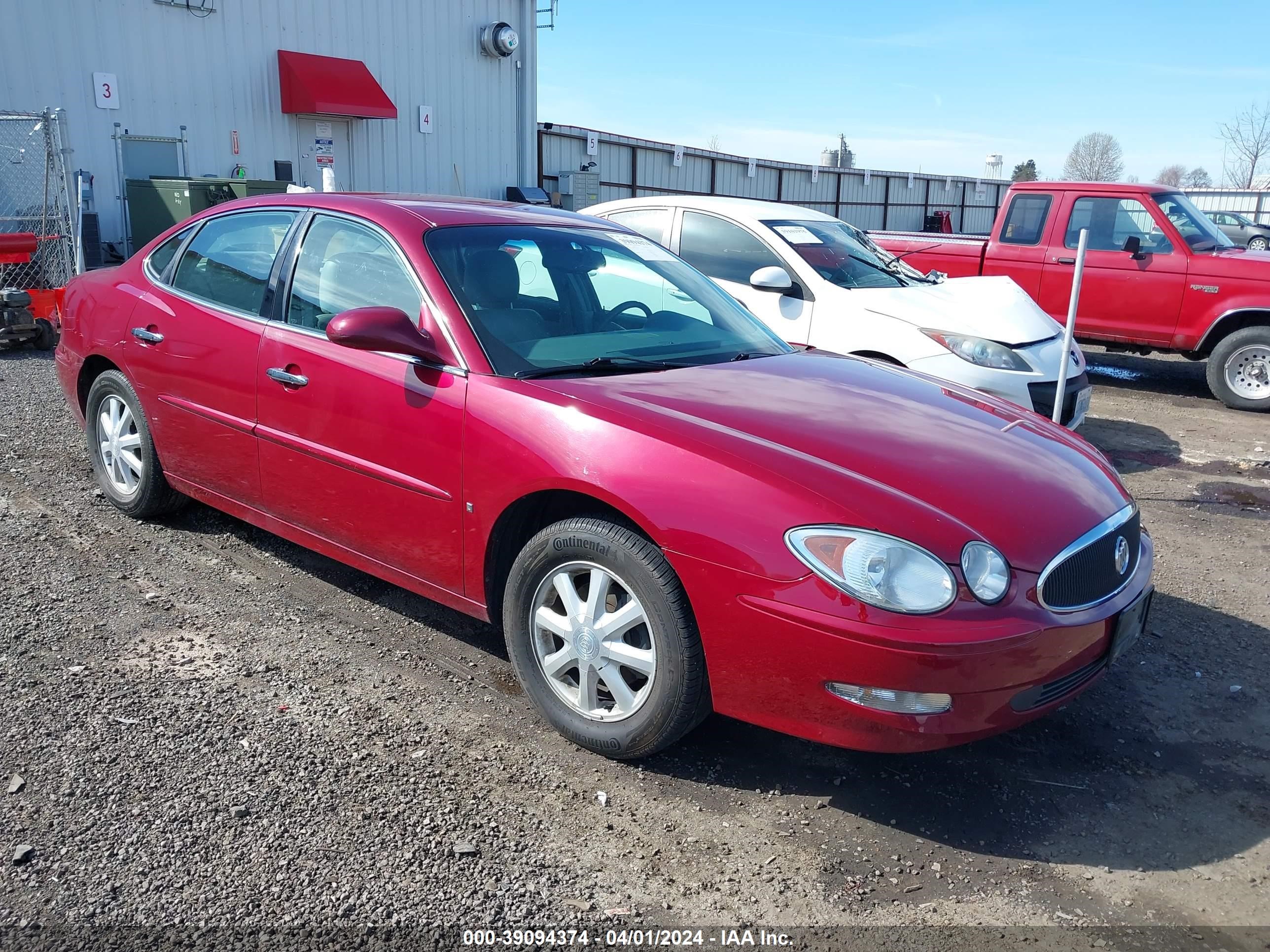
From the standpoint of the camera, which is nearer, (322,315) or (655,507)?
(655,507)

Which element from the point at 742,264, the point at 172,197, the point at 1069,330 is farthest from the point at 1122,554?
Answer: the point at 172,197

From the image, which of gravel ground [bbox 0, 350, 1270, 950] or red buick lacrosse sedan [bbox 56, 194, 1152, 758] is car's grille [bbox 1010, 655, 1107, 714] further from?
gravel ground [bbox 0, 350, 1270, 950]

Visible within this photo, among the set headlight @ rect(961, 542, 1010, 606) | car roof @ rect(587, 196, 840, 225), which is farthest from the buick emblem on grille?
car roof @ rect(587, 196, 840, 225)

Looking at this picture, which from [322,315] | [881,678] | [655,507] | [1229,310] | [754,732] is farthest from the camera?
[1229,310]

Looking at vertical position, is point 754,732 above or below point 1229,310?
below

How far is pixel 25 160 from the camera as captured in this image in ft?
39.1

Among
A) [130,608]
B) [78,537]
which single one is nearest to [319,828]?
[130,608]

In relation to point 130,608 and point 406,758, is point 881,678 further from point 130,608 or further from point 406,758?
point 130,608

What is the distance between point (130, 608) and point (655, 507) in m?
2.48

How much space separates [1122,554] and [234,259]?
3644 mm

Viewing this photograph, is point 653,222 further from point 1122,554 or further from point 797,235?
point 1122,554

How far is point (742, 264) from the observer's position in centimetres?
689

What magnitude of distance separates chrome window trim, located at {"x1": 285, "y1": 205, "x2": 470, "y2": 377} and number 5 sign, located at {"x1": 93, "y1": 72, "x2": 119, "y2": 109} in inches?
511

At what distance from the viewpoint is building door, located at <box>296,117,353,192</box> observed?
17.8m
